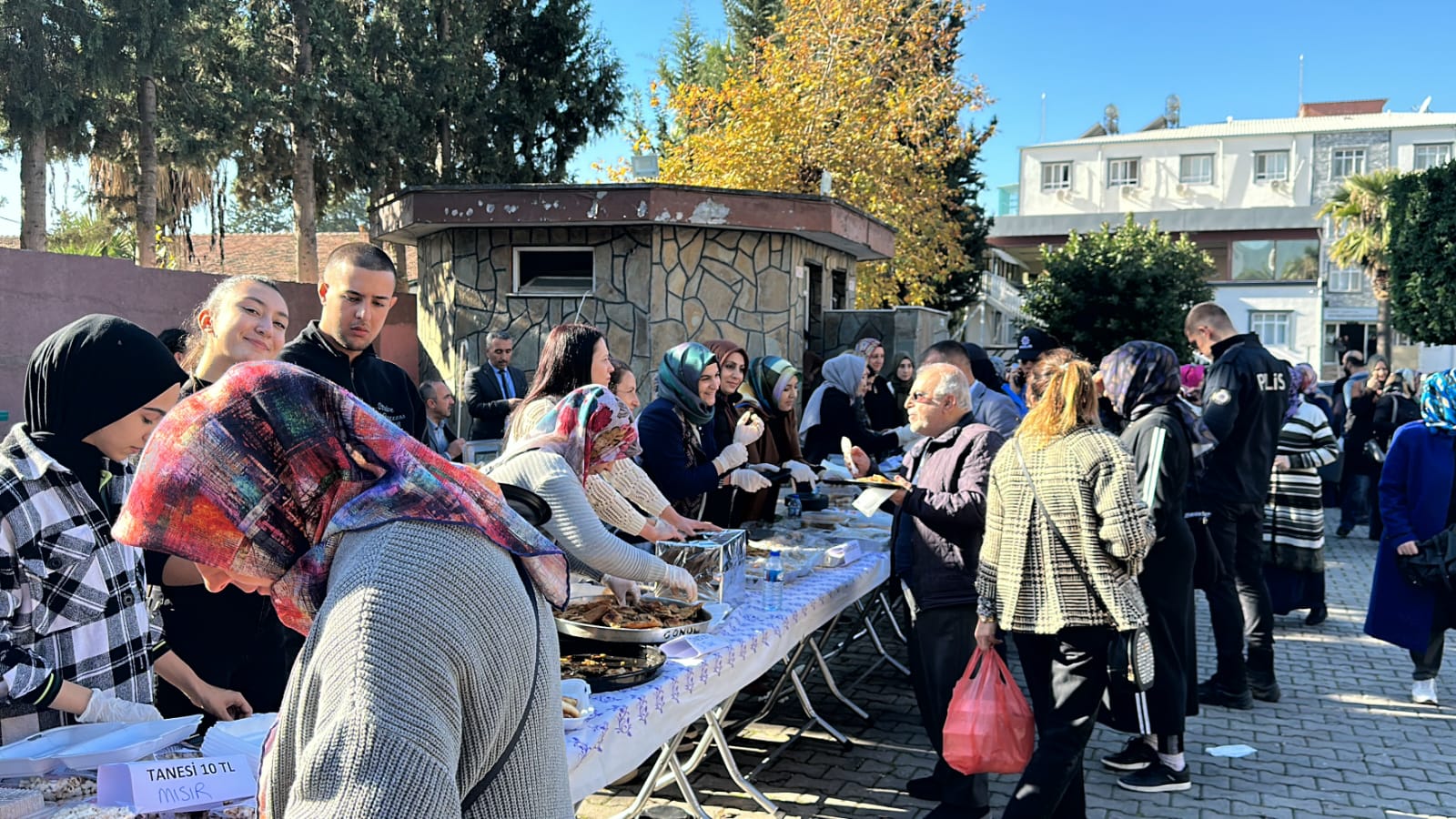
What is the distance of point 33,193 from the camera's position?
40.2 feet

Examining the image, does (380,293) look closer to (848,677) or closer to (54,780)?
(54,780)

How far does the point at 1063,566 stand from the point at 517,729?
2.74 metres

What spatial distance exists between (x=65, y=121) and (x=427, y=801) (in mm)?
13576

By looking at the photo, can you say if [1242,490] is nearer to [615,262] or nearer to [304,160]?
[615,262]

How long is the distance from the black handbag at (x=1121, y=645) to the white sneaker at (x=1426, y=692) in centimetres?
302

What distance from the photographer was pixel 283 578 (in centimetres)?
115

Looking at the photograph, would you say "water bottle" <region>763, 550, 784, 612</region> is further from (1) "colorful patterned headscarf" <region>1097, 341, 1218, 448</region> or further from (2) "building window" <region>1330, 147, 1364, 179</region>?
(2) "building window" <region>1330, 147, 1364, 179</region>

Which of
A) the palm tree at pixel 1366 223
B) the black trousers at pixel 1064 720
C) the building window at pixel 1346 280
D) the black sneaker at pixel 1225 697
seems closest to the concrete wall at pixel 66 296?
the black trousers at pixel 1064 720

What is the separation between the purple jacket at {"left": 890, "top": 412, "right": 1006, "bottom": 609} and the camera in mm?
3750

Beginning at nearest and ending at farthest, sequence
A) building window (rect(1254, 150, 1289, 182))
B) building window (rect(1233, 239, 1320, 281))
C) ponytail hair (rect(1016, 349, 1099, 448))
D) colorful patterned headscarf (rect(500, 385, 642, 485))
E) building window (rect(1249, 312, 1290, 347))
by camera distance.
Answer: colorful patterned headscarf (rect(500, 385, 642, 485)) → ponytail hair (rect(1016, 349, 1099, 448)) → building window (rect(1249, 312, 1290, 347)) → building window (rect(1233, 239, 1320, 281)) → building window (rect(1254, 150, 1289, 182))

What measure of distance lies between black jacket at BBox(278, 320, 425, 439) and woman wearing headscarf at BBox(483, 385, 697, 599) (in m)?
0.63

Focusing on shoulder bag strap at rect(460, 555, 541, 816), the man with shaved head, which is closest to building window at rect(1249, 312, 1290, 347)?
the man with shaved head

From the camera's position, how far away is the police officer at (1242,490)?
17.7 feet

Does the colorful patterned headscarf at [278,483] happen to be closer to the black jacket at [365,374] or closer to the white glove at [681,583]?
the white glove at [681,583]
